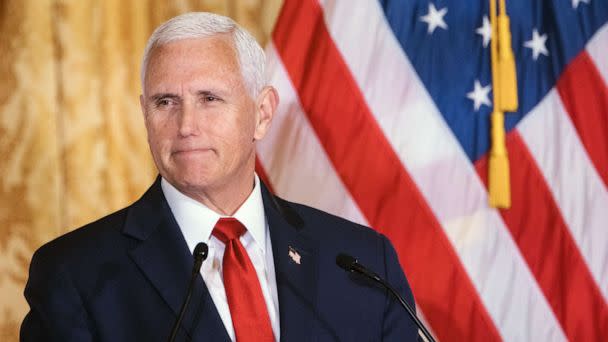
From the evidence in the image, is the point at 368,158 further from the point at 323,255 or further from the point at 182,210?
the point at 182,210

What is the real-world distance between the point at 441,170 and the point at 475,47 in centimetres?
40

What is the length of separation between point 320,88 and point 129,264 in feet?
4.19

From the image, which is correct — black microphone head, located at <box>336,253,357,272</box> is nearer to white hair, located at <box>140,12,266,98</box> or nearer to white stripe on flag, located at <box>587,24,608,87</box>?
white hair, located at <box>140,12,266,98</box>

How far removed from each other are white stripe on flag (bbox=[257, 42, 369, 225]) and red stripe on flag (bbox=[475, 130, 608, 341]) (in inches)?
17.7

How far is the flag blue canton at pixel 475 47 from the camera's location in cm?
278

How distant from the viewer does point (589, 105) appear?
278 cm

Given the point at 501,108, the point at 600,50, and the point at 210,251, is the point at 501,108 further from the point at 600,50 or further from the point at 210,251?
the point at 210,251

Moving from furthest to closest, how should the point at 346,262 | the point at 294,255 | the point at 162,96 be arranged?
the point at 294,255, the point at 162,96, the point at 346,262

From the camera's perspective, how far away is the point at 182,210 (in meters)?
1.76

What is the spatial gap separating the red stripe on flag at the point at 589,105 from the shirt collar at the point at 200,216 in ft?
4.40

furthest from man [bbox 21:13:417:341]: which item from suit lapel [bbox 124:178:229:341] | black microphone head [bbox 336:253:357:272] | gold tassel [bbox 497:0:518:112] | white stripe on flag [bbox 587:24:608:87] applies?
white stripe on flag [bbox 587:24:608:87]

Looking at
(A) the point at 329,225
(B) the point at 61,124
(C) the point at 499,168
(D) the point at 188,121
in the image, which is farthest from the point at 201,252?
(C) the point at 499,168

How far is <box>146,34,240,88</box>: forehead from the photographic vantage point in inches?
68.0

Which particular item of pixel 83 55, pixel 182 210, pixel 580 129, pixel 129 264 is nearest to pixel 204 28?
pixel 182 210
